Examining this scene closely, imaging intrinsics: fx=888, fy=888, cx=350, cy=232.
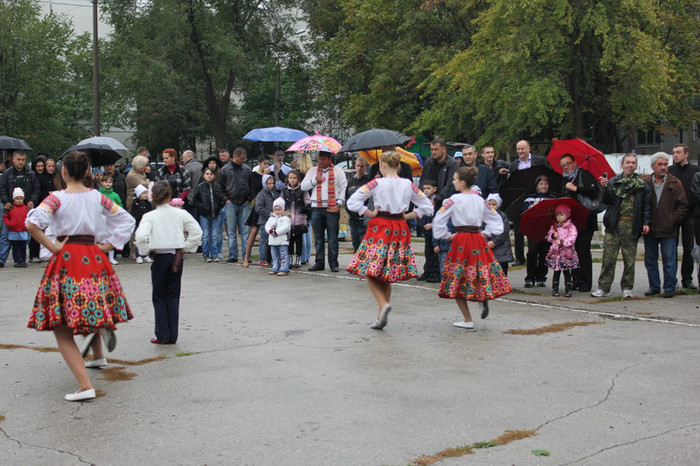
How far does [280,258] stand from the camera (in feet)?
46.4

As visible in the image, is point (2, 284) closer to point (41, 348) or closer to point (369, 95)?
point (41, 348)

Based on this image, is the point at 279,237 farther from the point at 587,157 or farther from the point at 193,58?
the point at 193,58

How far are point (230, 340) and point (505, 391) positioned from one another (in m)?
3.16

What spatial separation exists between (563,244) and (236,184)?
22.0ft

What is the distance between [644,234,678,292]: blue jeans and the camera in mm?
11359

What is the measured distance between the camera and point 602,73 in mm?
31078

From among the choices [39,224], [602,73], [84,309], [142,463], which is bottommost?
[142,463]

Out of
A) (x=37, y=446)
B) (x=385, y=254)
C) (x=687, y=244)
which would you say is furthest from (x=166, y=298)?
(x=687, y=244)

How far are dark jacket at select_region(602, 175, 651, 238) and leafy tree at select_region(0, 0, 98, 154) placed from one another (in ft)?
117

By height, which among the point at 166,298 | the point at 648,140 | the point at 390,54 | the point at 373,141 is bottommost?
the point at 166,298

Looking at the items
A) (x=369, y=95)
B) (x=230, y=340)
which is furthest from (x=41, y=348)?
(x=369, y=95)

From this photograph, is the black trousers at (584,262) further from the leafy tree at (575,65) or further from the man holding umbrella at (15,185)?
the leafy tree at (575,65)

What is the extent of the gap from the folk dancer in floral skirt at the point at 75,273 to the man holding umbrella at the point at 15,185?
968 cm

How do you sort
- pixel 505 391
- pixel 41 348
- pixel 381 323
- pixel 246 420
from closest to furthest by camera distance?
1. pixel 246 420
2. pixel 505 391
3. pixel 41 348
4. pixel 381 323
